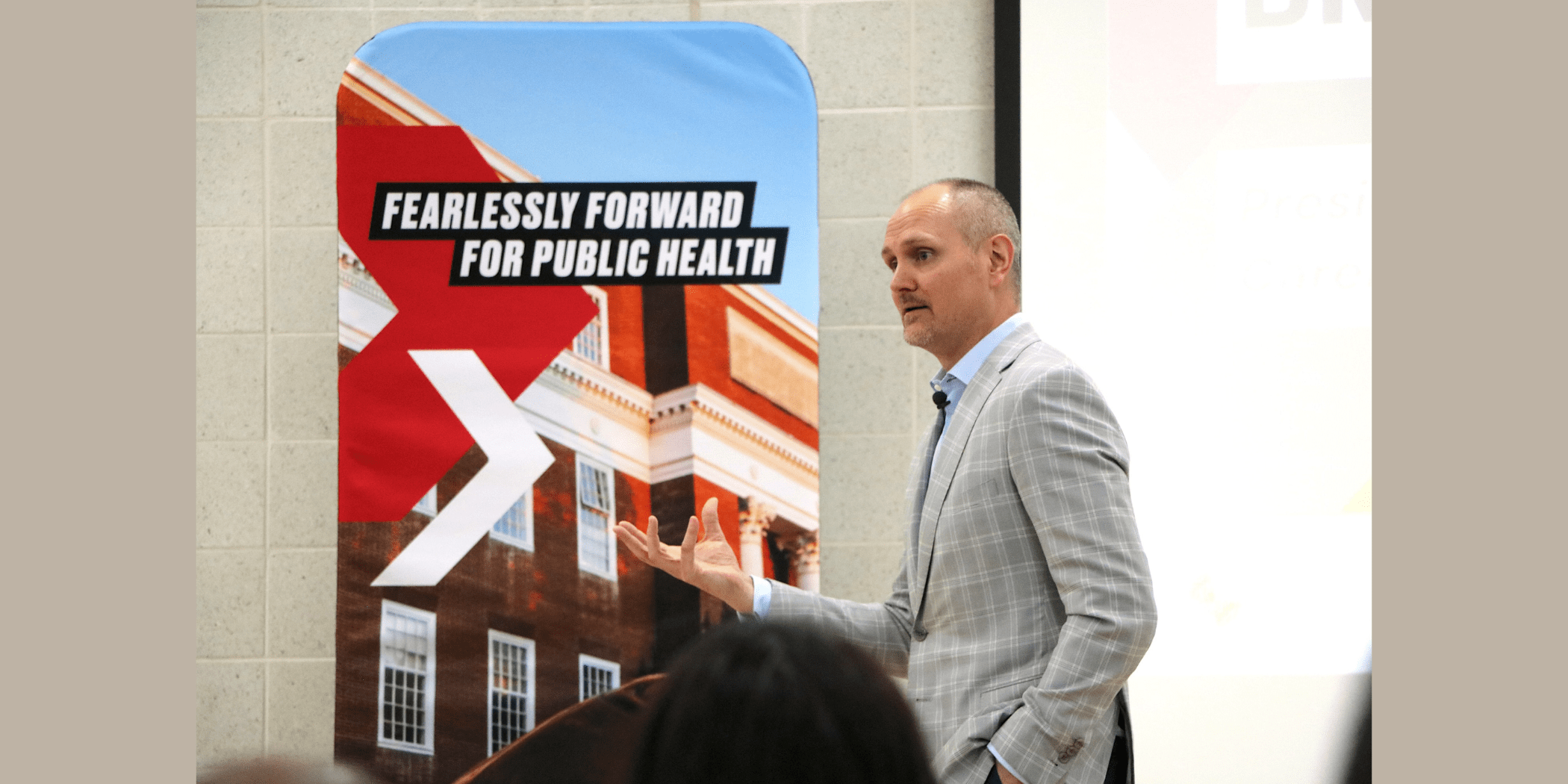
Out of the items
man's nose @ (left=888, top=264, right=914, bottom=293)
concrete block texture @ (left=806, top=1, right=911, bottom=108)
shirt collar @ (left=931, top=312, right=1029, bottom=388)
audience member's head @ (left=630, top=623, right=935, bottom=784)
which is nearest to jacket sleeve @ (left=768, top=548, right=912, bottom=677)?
shirt collar @ (left=931, top=312, right=1029, bottom=388)

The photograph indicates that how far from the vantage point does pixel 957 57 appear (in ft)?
8.71

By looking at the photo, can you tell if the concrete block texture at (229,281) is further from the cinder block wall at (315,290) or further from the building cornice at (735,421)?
the building cornice at (735,421)

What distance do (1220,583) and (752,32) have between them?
1591 millimetres

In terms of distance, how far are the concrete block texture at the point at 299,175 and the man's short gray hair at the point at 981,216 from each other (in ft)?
5.44

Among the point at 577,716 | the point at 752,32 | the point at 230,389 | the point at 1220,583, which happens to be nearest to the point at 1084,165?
the point at 752,32

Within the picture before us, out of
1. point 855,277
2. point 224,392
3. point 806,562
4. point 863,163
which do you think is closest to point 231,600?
point 224,392

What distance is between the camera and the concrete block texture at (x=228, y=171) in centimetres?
268

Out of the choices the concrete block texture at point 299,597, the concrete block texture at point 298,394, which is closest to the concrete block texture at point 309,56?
the concrete block texture at point 298,394

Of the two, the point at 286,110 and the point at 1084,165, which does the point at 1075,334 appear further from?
the point at 286,110

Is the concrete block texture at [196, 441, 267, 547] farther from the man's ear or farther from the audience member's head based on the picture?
the audience member's head

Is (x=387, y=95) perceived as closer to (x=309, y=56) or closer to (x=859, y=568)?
(x=309, y=56)

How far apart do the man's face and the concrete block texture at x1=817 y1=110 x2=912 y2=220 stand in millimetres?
1034

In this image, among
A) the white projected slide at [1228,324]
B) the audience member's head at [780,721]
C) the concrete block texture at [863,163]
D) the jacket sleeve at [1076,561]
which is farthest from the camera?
the concrete block texture at [863,163]

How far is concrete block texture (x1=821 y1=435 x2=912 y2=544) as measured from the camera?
2.64 m
